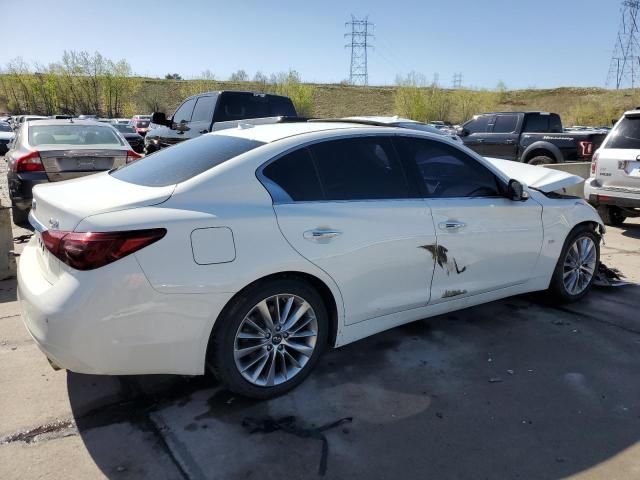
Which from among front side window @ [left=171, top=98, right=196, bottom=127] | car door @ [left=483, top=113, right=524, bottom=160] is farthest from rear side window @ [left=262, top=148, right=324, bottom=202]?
car door @ [left=483, top=113, right=524, bottom=160]

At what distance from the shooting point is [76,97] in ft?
234

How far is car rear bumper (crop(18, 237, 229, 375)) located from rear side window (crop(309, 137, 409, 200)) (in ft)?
3.47

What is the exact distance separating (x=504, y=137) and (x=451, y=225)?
10.9 metres

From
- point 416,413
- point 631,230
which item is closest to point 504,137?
point 631,230

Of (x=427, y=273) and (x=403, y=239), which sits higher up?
(x=403, y=239)

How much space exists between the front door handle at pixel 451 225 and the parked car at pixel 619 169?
4.94 metres

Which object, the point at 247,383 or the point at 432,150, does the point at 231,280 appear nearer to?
the point at 247,383

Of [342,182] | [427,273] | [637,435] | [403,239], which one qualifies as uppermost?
[342,182]

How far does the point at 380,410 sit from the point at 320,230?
1.11m

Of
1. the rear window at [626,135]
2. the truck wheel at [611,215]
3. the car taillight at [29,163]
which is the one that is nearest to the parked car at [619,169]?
the rear window at [626,135]

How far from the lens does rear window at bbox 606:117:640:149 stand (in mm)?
7434

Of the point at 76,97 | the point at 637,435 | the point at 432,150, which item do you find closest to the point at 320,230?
the point at 432,150

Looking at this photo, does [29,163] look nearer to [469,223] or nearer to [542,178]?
[469,223]

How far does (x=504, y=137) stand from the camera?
13484mm
